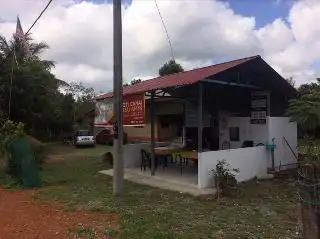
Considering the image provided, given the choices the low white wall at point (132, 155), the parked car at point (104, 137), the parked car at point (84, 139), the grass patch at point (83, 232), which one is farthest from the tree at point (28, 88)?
the grass patch at point (83, 232)

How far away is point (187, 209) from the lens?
9.30 metres

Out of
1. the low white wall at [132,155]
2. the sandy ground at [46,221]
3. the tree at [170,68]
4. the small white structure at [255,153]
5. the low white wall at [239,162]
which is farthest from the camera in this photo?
the tree at [170,68]

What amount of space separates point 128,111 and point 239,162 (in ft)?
12.2

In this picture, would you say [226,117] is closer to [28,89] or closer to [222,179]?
[222,179]

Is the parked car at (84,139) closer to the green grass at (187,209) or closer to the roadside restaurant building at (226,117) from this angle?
the roadside restaurant building at (226,117)

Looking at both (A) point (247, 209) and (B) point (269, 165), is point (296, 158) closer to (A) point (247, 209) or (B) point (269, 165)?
(B) point (269, 165)

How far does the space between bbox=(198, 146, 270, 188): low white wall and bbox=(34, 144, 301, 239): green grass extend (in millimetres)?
734

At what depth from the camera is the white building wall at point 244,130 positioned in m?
14.6

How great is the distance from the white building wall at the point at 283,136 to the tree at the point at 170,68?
19446 mm

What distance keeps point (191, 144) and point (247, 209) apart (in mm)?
7055

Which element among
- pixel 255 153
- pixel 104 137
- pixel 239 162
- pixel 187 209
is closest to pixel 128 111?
pixel 239 162

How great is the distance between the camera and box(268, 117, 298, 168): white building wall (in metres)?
14.6

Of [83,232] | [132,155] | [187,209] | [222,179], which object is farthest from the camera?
[132,155]

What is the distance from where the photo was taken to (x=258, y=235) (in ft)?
23.4
